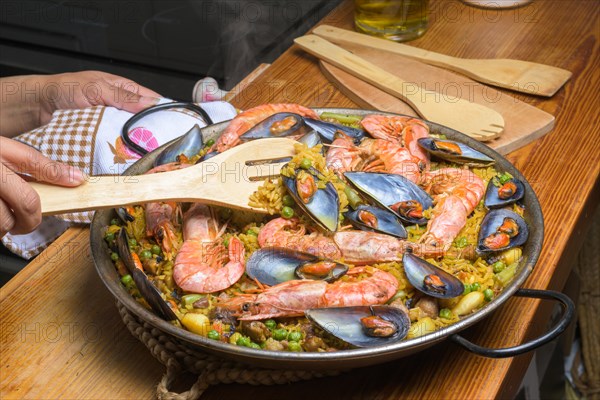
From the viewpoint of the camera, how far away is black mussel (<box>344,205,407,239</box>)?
4.52 ft

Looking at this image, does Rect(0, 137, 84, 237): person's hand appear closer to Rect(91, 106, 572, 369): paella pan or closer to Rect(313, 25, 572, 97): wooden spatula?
Rect(91, 106, 572, 369): paella pan

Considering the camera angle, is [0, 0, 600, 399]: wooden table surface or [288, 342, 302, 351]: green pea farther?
[0, 0, 600, 399]: wooden table surface

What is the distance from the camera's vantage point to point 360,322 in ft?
3.81

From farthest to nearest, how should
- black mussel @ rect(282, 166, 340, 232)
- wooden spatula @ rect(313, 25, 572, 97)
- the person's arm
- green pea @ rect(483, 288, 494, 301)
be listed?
wooden spatula @ rect(313, 25, 572, 97)
the person's arm
black mussel @ rect(282, 166, 340, 232)
green pea @ rect(483, 288, 494, 301)

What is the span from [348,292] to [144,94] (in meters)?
1.15

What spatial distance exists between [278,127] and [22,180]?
62 cm

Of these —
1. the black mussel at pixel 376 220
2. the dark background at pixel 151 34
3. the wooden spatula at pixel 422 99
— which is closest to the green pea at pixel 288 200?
the black mussel at pixel 376 220

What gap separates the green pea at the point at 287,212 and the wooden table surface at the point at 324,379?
322mm

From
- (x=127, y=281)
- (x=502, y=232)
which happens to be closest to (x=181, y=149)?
(x=127, y=281)

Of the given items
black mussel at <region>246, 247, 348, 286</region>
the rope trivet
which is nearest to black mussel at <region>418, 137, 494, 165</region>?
black mussel at <region>246, 247, 348, 286</region>

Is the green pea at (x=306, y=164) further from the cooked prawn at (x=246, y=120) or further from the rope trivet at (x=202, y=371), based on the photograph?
the rope trivet at (x=202, y=371)

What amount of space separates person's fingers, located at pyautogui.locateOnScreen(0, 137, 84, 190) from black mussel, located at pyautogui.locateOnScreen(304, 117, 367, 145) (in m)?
0.58

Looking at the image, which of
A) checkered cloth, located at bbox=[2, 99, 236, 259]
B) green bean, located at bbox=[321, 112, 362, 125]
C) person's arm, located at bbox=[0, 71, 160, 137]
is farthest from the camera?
person's arm, located at bbox=[0, 71, 160, 137]

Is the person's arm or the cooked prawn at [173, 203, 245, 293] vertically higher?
the cooked prawn at [173, 203, 245, 293]
